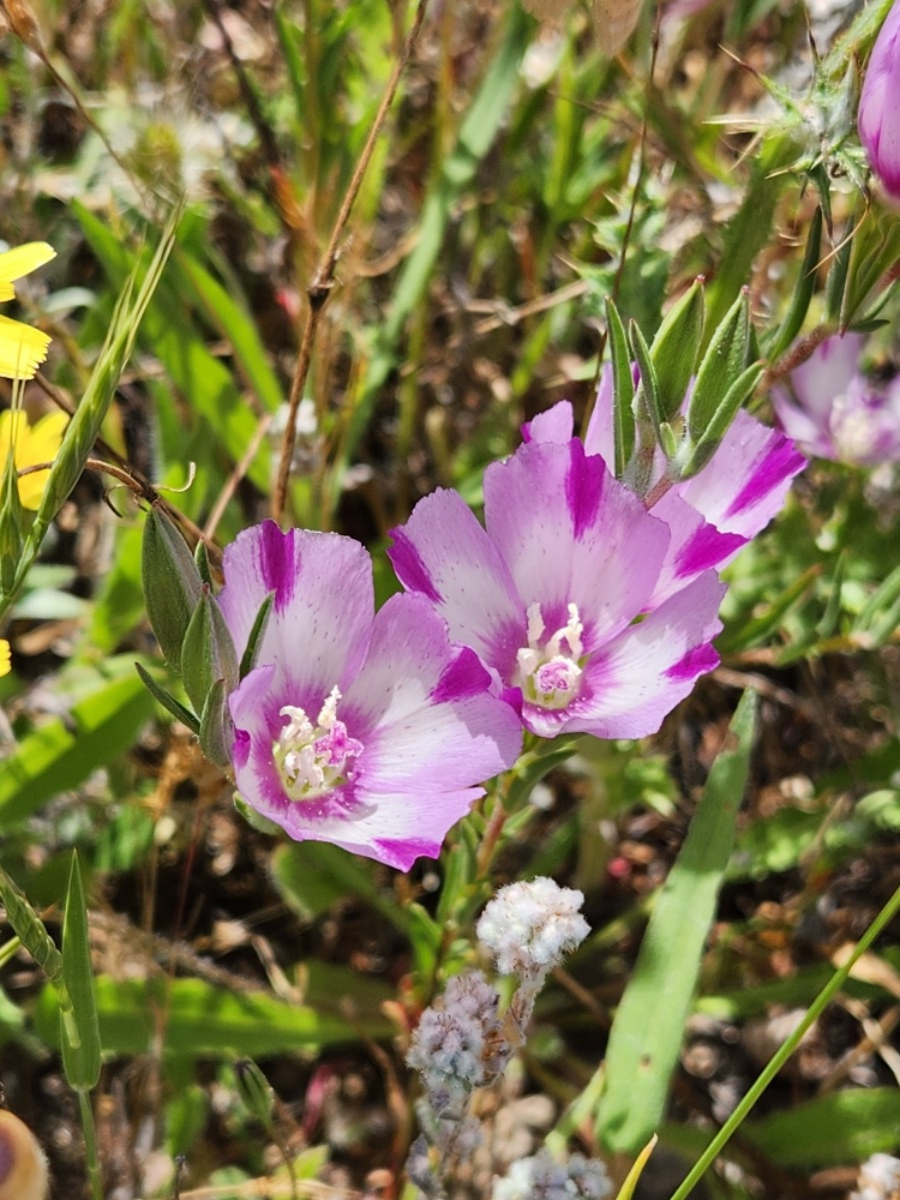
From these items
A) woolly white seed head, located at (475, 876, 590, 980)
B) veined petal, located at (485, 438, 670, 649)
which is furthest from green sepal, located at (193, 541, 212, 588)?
woolly white seed head, located at (475, 876, 590, 980)

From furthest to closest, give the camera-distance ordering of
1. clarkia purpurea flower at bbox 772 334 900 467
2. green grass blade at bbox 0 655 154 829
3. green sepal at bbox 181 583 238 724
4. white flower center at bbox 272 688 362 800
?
clarkia purpurea flower at bbox 772 334 900 467, green grass blade at bbox 0 655 154 829, white flower center at bbox 272 688 362 800, green sepal at bbox 181 583 238 724

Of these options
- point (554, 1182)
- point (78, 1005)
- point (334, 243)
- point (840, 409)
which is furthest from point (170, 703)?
point (840, 409)

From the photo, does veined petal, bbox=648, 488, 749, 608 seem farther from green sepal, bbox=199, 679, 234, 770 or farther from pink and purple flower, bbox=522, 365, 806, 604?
green sepal, bbox=199, 679, 234, 770

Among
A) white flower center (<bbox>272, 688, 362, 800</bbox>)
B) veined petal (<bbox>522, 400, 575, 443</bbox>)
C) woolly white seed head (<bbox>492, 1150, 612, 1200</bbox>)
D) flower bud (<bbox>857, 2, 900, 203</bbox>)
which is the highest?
flower bud (<bbox>857, 2, 900, 203</bbox>)

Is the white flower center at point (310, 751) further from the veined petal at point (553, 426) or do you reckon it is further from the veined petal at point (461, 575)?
the veined petal at point (553, 426)

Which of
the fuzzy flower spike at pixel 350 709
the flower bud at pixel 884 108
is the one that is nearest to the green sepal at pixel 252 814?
the fuzzy flower spike at pixel 350 709

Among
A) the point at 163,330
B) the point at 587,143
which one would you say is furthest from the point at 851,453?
the point at 163,330
